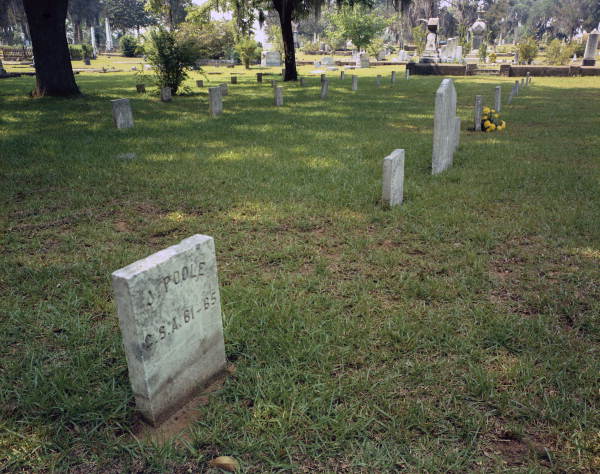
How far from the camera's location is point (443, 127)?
6.61 metres

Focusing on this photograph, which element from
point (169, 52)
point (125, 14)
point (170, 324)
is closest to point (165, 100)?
point (169, 52)

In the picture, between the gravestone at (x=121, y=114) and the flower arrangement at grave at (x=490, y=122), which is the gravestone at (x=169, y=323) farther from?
the flower arrangement at grave at (x=490, y=122)

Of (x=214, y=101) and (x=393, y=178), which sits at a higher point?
(x=214, y=101)

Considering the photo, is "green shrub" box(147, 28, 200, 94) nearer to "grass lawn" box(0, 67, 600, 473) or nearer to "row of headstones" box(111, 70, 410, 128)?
"row of headstones" box(111, 70, 410, 128)

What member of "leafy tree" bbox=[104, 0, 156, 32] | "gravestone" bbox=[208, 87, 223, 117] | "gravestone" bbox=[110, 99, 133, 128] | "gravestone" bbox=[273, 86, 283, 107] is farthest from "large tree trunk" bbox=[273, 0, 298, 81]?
"leafy tree" bbox=[104, 0, 156, 32]

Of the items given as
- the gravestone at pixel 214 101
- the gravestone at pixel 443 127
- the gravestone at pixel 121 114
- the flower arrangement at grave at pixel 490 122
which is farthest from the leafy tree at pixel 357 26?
the gravestone at pixel 443 127

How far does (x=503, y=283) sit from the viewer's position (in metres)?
3.62

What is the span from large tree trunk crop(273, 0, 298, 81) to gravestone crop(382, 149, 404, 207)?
758 inches

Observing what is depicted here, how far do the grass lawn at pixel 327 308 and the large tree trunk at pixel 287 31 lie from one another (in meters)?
16.9

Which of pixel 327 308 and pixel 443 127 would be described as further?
pixel 443 127

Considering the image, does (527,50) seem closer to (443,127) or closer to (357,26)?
(357,26)

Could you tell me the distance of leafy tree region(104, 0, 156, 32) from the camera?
89188 mm

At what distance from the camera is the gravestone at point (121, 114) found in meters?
9.98

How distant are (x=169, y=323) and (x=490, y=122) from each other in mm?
9798
